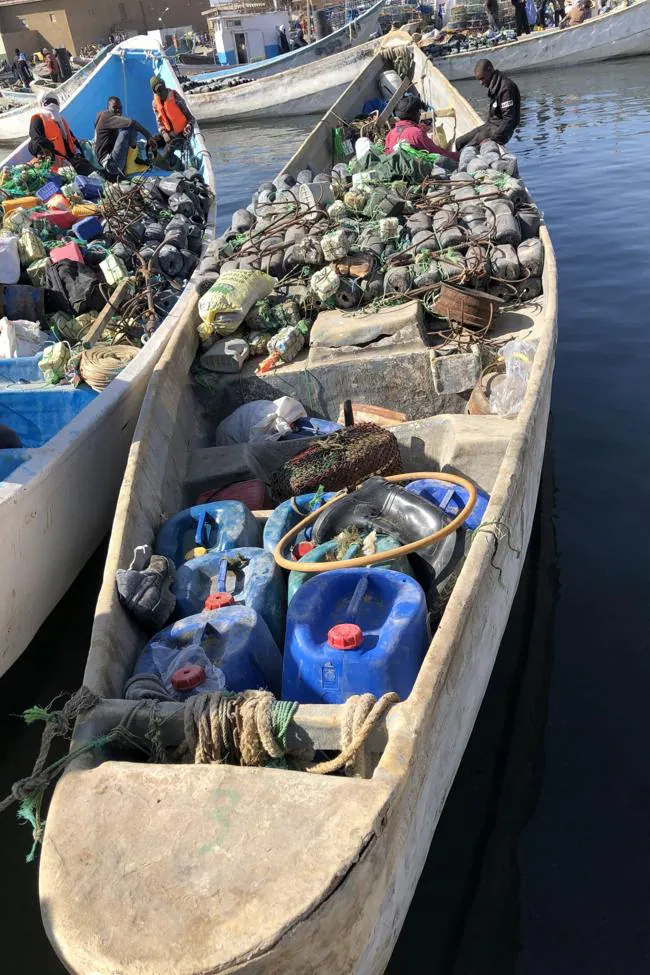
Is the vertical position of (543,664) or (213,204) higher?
(213,204)

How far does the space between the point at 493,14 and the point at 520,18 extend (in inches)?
70.5

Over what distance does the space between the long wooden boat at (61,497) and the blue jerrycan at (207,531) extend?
0.79 m

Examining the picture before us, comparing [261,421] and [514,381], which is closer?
[514,381]

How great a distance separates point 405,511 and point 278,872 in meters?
2.09

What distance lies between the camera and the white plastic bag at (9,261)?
24.2 ft

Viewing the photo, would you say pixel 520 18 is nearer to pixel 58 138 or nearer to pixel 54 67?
pixel 54 67

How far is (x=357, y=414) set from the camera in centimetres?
555

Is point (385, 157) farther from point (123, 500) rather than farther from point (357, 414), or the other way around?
point (123, 500)

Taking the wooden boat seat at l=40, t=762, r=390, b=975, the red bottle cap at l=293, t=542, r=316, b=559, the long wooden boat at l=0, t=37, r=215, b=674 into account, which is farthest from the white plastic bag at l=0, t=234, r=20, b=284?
the wooden boat seat at l=40, t=762, r=390, b=975

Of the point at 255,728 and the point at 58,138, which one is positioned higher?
the point at 58,138

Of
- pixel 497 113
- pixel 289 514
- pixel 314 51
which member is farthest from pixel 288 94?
pixel 289 514

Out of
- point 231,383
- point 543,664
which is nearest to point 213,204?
point 231,383

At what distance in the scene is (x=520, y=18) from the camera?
90.9 ft

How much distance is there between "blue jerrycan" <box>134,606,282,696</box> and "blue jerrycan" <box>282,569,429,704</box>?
0.67ft
